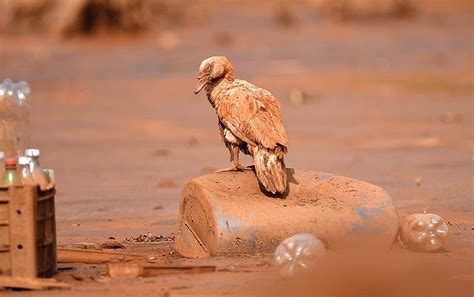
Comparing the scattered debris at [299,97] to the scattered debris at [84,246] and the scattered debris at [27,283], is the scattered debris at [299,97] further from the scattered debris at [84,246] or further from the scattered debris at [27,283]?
the scattered debris at [27,283]

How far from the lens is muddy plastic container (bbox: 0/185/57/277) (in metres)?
7.24

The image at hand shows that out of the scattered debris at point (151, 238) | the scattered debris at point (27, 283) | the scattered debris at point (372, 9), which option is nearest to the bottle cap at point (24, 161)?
the scattered debris at point (27, 283)

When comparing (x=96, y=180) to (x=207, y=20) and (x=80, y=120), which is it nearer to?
(x=80, y=120)

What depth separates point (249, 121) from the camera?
8.38m

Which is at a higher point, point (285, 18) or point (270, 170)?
point (285, 18)

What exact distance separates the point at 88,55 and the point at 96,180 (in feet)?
45.9

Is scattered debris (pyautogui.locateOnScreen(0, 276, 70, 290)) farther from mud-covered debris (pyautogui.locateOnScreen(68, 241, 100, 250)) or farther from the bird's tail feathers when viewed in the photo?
the bird's tail feathers

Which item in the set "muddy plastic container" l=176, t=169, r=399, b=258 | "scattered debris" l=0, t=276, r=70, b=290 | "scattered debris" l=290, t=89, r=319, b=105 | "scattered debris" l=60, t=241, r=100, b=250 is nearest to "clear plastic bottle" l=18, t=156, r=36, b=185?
"scattered debris" l=0, t=276, r=70, b=290

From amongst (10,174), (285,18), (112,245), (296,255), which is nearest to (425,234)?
(296,255)

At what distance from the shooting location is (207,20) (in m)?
32.0

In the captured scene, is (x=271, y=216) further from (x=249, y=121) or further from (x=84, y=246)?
(x=84, y=246)

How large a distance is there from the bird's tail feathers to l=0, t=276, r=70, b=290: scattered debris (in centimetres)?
167

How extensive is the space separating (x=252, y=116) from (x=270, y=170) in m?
0.39

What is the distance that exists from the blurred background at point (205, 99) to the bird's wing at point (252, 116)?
5.21 ft
